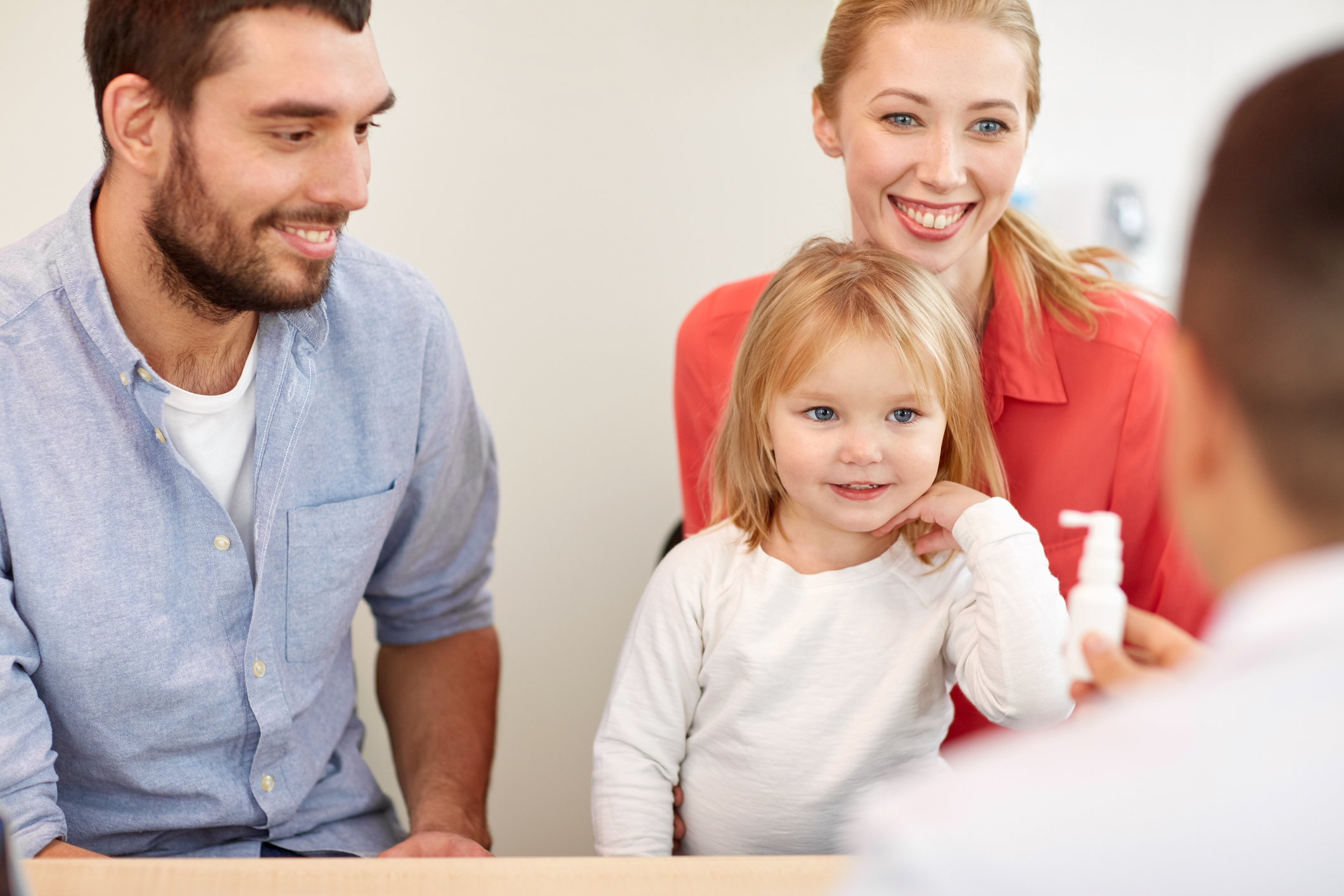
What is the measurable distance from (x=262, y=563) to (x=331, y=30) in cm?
64

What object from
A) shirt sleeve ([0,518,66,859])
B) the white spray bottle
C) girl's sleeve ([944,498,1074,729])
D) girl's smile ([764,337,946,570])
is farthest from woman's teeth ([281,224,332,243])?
the white spray bottle

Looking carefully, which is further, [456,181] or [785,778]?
[456,181]

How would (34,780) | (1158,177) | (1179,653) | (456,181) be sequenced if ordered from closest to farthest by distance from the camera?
(1179,653) → (34,780) → (456,181) → (1158,177)

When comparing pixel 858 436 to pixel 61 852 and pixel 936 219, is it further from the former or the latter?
pixel 61 852

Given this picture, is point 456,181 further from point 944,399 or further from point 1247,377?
point 1247,377

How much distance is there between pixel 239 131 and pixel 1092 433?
112 cm

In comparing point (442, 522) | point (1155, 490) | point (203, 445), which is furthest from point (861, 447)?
point (203, 445)

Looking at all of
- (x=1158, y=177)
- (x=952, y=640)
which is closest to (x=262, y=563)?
(x=952, y=640)

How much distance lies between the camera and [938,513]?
1289mm

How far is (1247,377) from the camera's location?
1.79ft

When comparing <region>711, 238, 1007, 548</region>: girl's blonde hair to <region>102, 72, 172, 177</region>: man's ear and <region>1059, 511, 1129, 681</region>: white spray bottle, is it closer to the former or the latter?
<region>1059, 511, 1129, 681</region>: white spray bottle

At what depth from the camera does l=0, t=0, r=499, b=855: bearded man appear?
1251 millimetres

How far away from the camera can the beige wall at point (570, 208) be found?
2064mm

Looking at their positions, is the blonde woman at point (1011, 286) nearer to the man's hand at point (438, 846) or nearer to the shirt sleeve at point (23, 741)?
the man's hand at point (438, 846)
